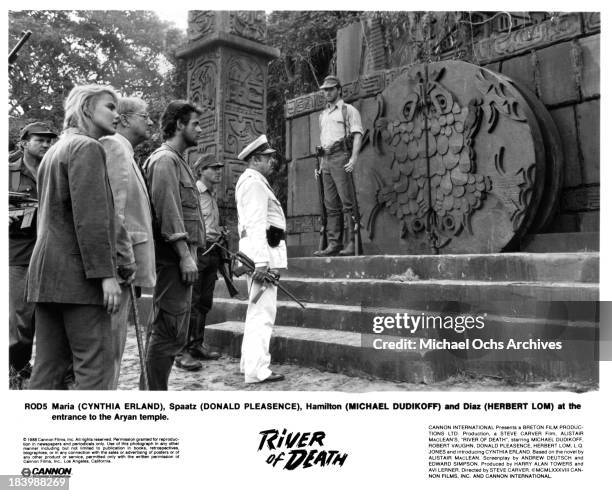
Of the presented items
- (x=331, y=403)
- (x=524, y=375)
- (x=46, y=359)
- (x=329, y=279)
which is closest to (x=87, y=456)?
(x=46, y=359)

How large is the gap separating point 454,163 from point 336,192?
1.44 m

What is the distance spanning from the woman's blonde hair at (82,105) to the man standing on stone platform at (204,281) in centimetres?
205

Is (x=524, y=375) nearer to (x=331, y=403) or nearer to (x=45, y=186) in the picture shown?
(x=331, y=403)

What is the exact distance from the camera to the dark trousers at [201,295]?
182 inches

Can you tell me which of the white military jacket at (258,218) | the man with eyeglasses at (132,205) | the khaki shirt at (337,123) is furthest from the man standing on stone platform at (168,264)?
the khaki shirt at (337,123)

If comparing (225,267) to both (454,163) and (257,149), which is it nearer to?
(257,149)

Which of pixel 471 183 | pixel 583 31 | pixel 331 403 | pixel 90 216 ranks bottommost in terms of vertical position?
pixel 331 403

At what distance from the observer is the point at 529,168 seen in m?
4.88

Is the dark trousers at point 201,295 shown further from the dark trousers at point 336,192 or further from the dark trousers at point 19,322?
the dark trousers at point 336,192

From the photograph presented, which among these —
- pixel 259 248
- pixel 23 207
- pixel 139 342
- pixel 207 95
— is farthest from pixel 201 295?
pixel 207 95

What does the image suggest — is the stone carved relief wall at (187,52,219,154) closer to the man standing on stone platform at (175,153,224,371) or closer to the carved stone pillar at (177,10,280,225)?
the carved stone pillar at (177,10,280,225)

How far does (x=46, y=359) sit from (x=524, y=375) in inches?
107

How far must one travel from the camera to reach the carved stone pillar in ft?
27.4

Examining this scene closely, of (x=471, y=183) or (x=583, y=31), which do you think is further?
(x=471, y=183)
